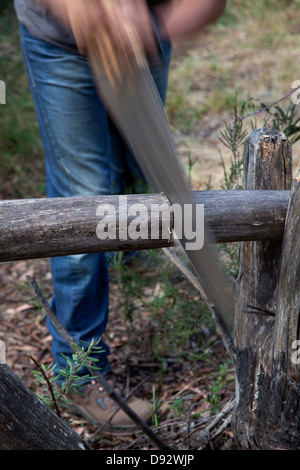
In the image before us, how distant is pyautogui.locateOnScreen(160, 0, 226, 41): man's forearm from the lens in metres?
1.79

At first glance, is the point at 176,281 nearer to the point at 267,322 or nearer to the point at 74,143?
the point at 74,143

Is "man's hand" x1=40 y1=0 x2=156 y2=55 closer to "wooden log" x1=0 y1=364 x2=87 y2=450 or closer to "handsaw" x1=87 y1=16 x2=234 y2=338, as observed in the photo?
"handsaw" x1=87 y1=16 x2=234 y2=338

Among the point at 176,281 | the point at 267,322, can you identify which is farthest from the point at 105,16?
the point at 176,281

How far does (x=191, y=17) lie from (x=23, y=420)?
1.37 meters

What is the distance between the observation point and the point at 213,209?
139cm

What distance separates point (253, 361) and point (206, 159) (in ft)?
9.70

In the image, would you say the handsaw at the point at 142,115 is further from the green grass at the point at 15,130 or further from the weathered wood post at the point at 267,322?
the green grass at the point at 15,130

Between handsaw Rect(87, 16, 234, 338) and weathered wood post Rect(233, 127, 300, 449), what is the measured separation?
0.21 m

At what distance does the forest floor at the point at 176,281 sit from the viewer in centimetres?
226

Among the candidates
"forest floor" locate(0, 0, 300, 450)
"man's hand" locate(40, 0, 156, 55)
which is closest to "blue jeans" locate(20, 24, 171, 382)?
"forest floor" locate(0, 0, 300, 450)

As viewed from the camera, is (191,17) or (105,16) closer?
(105,16)

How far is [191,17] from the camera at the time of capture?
178 centimetres

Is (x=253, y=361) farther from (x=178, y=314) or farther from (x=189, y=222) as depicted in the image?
(x=178, y=314)

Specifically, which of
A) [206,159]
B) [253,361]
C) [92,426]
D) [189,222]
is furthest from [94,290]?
[206,159]
